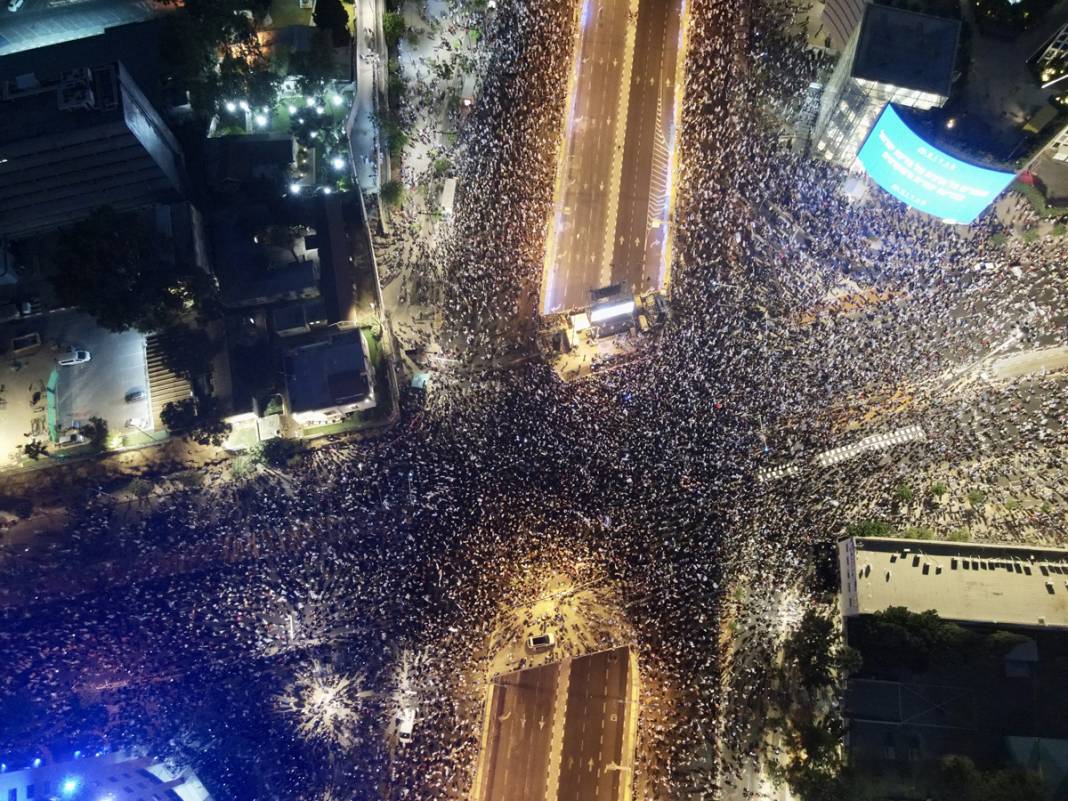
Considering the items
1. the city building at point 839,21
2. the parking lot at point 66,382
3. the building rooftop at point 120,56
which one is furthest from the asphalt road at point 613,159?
the parking lot at point 66,382

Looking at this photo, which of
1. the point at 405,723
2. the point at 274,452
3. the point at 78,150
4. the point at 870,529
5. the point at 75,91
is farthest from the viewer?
the point at 274,452

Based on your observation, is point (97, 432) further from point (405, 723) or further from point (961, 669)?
point (961, 669)

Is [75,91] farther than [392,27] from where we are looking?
No

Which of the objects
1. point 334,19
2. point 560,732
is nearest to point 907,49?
point 334,19

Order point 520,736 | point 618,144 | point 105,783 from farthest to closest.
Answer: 1. point 618,144
2. point 520,736
3. point 105,783

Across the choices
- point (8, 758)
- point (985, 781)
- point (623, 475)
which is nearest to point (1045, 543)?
point (985, 781)

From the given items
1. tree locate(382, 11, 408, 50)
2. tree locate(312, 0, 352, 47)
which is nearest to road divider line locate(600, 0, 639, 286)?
tree locate(382, 11, 408, 50)

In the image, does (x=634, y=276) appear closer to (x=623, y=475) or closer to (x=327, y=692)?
(x=623, y=475)

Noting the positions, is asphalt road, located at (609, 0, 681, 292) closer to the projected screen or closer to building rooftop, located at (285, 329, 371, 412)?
the projected screen
